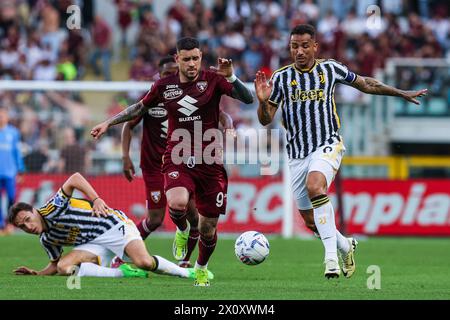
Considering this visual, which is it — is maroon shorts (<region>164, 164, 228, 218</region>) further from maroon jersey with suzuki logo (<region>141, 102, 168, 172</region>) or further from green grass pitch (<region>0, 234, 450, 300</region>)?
maroon jersey with suzuki logo (<region>141, 102, 168, 172</region>)

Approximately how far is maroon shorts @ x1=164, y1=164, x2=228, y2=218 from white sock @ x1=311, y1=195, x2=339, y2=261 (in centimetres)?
96

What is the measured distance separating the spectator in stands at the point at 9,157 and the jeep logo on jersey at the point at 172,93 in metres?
9.51

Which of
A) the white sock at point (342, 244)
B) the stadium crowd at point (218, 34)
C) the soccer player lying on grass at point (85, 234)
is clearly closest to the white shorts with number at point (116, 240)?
the soccer player lying on grass at point (85, 234)

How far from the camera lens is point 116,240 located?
448 inches

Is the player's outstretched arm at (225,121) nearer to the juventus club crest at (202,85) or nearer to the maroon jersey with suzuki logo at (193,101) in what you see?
the maroon jersey with suzuki logo at (193,101)

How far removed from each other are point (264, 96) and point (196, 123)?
0.75 m

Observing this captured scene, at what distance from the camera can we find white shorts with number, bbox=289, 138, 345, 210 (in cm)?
1077

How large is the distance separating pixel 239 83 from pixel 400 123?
15.5 metres

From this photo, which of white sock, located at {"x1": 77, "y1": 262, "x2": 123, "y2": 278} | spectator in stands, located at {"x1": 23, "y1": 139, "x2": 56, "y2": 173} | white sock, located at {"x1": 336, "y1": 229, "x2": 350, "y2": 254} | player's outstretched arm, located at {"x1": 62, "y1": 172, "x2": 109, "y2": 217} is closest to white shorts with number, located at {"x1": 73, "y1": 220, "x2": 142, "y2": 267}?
white sock, located at {"x1": 77, "y1": 262, "x2": 123, "y2": 278}

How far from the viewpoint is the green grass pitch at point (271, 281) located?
31.7 feet

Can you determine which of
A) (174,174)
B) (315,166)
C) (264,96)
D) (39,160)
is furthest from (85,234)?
(39,160)

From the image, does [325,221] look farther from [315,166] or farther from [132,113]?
[132,113]
